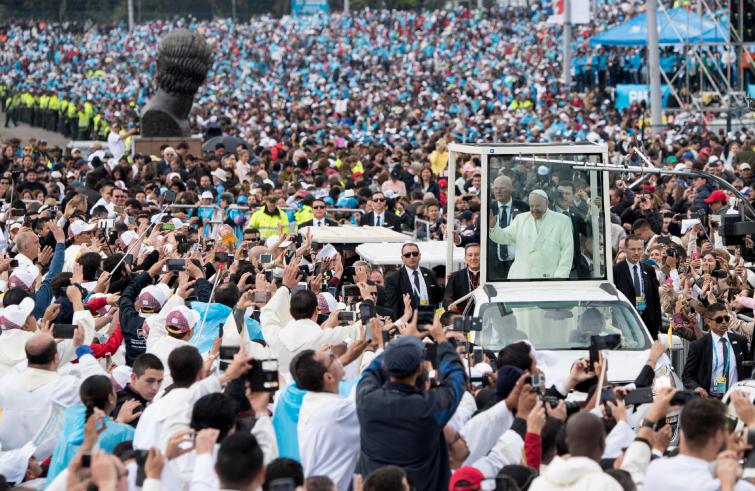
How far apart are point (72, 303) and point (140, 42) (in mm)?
59992

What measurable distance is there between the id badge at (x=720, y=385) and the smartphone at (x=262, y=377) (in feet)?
17.2

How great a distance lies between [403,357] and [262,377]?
693mm

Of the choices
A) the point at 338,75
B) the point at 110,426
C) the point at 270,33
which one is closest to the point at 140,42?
the point at 270,33

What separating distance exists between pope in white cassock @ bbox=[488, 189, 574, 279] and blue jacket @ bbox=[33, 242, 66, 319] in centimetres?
358

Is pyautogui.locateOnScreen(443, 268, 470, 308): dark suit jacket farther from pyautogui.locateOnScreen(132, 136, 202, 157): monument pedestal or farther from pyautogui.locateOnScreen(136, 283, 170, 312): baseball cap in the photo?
pyautogui.locateOnScreen(132, 136, 202, 157): monument pedestal

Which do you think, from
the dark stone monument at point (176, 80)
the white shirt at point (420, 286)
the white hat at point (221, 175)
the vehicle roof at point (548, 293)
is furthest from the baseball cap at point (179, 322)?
the dark stone monument at point (176, 80)

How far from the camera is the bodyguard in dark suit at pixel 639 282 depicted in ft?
44.0

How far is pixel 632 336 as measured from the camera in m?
11.4

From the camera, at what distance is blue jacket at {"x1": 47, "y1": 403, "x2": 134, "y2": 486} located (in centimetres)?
738

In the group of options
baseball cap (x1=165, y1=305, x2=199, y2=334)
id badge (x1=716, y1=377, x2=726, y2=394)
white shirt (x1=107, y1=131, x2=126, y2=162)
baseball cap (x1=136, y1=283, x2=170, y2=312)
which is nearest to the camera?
baseball cap (x1=165, y1=305, x2=199, y2=334)

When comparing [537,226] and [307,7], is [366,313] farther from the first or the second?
[307,7]

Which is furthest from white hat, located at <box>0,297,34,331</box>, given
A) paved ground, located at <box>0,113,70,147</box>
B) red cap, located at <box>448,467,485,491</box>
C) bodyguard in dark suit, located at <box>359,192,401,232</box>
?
paved ground, located at <box>0,113,70,147</box>

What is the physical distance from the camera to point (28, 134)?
4847 centimetres

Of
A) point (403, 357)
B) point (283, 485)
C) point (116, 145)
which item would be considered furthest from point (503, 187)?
point (116, 145)
